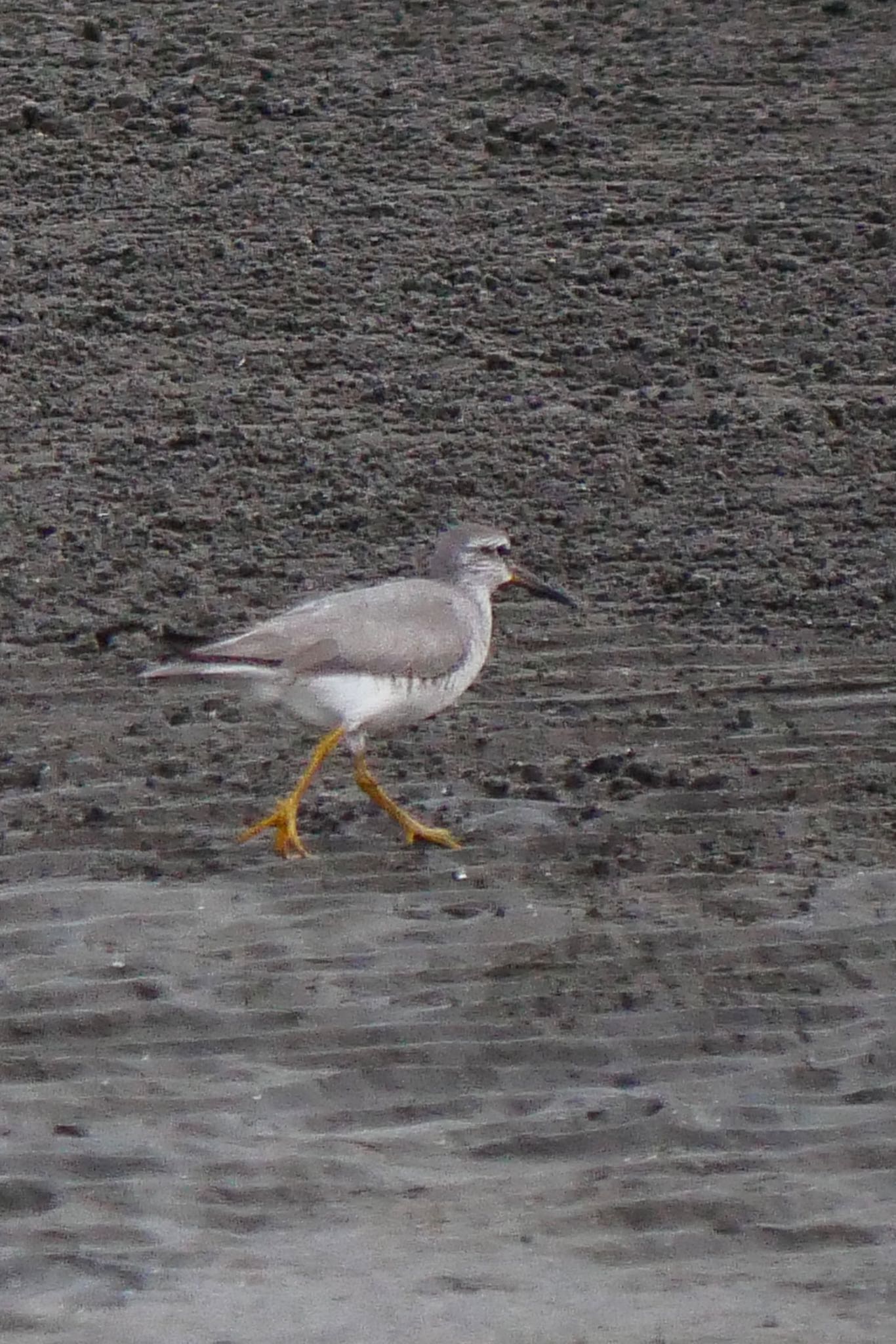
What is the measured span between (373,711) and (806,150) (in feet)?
19.7

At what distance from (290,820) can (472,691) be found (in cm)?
137

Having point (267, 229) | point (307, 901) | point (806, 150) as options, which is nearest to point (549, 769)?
point (307, 901)

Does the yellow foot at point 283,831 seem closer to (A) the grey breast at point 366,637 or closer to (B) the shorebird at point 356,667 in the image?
(B) the shorebird at point 356,667

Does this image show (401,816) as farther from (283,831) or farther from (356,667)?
(356,667)

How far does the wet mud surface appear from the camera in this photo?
5.39 meters

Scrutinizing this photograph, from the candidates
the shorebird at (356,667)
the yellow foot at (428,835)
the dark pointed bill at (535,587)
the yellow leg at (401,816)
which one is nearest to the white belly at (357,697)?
the shorebird at (356,667)

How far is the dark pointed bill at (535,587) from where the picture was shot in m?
8.49

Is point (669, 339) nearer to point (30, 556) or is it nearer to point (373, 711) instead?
point (30, 556)

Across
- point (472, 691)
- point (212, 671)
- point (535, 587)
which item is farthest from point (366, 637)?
point (535, 587)

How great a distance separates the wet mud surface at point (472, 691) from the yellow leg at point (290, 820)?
0.25 ft

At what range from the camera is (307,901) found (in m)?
6.88

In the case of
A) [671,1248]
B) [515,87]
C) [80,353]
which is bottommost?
[671,1248]

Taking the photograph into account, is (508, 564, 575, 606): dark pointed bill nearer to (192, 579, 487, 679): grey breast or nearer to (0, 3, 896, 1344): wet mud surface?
(0, 3, 896, 1344): wet mud surface

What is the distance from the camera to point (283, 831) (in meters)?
7.16
